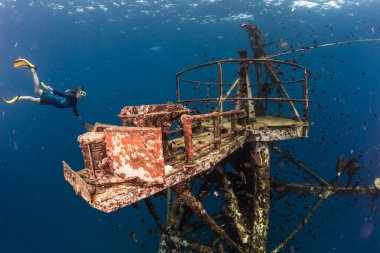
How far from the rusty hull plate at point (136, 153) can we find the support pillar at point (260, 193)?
358cm

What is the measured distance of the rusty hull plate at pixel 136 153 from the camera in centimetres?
265

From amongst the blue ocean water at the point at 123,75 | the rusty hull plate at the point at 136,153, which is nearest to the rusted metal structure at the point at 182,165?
the rusty hull plate at the point at 136,153

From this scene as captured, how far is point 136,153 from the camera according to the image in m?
2.74

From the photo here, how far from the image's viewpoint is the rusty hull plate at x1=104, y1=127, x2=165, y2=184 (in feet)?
8.69

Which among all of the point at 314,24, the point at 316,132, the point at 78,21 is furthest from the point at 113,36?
Result: the point at 316,132

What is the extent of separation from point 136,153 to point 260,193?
12.8 feet

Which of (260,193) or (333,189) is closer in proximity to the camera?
(260,193)

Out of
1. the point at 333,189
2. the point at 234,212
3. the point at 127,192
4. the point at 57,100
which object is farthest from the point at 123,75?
the point at 127,192

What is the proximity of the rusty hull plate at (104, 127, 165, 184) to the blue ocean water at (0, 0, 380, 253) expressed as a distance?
701 centimetres

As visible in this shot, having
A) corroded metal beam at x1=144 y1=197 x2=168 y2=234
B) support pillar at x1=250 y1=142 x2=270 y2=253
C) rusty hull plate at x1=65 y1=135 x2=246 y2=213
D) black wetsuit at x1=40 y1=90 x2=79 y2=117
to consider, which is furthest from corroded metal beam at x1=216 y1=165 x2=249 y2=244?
black wetsuit at x1=40 y1=90 x2=79 y2=117

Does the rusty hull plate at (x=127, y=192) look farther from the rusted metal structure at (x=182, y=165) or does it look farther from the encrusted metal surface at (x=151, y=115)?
the encrusted metal surface at (x=151, y=115)

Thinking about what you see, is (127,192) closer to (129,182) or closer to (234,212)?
(129,182)

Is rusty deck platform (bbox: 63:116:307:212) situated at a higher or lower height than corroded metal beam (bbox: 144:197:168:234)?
higher

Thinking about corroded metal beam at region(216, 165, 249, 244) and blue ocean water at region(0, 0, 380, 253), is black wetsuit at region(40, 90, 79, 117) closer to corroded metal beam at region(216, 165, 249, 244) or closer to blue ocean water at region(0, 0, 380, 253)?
corroded metal beam at region(216, 165, 249, 244)
